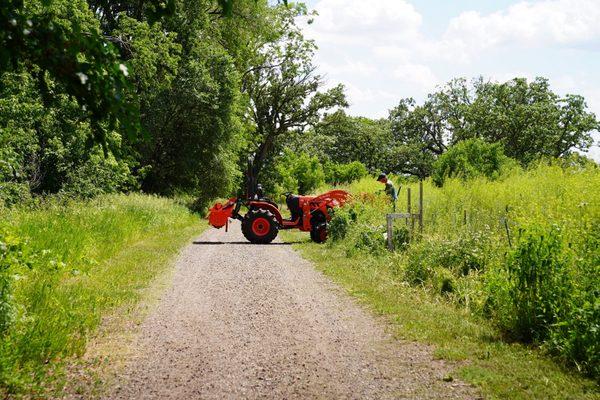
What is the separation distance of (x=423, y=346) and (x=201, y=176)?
28.1 metres

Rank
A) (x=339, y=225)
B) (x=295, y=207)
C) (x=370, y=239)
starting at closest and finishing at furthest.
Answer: (x=370, y=239) < (x=339, y=225) < (x=295, y=207)

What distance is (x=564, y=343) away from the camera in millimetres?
5984

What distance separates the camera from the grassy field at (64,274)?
18.4 feet

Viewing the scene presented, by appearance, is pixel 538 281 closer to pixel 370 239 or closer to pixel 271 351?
pixel 271 351

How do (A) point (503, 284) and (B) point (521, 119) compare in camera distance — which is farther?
(B) point (521, 119)

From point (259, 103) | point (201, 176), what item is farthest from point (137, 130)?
point (259, 103)

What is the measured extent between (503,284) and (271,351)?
2.83 meters

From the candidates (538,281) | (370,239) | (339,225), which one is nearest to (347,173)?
(339,225)

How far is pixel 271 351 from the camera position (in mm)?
6477

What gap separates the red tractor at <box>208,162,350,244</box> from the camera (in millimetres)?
17500

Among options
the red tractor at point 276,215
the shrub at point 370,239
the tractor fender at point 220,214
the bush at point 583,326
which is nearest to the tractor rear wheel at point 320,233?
the red tractor at point 276,215

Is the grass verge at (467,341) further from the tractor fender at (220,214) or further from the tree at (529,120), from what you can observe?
the tree at (529,120)

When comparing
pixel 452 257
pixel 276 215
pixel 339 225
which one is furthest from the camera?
pixel 276 215

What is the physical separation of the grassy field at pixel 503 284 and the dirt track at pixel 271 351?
1.39 feet
